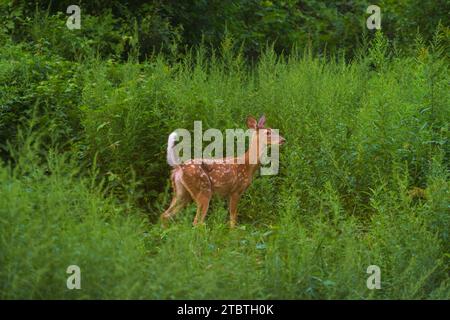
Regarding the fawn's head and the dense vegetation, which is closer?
the dense vegetation

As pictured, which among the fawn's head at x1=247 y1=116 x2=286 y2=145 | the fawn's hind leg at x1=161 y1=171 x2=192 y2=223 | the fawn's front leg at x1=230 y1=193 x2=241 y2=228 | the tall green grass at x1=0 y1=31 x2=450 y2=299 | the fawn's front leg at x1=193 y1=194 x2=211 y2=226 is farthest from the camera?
the fawn's head at x1=247 y1=116 x2=286 y2=145

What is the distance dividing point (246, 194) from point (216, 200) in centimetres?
35

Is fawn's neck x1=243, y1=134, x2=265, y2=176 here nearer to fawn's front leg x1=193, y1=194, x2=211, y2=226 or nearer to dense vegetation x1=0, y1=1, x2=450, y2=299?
dense vegetation x1=0, y1=1, x2=450, y2=299

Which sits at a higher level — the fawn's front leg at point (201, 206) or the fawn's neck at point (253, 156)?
the fawn's neck at point (253, 156)

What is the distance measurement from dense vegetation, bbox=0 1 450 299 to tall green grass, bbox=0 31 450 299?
0.02 meters

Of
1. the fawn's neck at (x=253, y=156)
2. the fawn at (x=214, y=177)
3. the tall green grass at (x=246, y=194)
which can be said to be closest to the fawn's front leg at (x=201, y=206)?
the fawn at (x=214, y=177)

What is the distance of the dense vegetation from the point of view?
6.68 metres

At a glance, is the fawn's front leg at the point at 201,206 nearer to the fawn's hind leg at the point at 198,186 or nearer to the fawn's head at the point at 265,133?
the fawn's hind leg at the point at 198,186

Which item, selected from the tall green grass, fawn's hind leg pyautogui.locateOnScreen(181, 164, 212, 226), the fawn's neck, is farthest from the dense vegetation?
the fawn's neck

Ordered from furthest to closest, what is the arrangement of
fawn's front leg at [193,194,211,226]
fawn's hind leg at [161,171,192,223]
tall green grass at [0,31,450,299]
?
fawn's hind leg at [161,171,192,223] < fawn's front leg at [193,194,211,226] < tall green grass at [0,31,450,299]

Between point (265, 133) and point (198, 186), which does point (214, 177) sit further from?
point (265, 133)

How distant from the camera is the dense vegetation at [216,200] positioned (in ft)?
21.9

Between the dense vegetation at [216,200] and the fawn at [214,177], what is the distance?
0.19 metres
